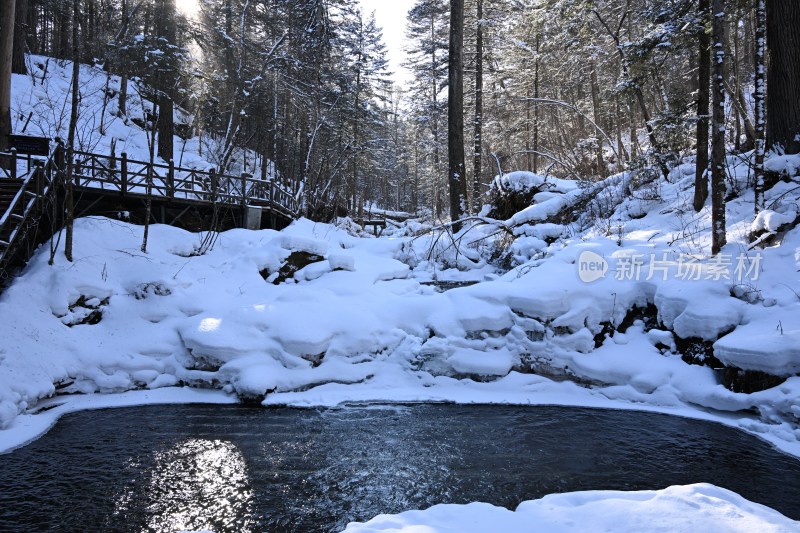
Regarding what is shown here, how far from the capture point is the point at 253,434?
5.95 m

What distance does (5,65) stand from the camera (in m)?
11.9

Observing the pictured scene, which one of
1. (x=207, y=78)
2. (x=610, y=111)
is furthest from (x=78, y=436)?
(x=610, y=111)

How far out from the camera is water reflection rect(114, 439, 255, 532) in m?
3.88

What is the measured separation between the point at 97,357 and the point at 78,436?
2.21 metres

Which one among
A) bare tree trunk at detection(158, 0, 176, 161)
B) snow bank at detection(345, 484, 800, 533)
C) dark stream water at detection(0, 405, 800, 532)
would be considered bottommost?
dark stream water at detection(0, 405, 800, 532)

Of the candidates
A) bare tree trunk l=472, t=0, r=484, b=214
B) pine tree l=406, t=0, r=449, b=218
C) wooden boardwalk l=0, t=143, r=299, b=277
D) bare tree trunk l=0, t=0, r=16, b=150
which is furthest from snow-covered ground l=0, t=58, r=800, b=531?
pine tree l=406, t=0, r=449, b=218

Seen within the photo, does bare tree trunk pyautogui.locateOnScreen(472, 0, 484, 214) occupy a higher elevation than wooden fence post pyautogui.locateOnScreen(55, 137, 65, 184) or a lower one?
higher

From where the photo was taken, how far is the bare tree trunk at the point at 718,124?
7457 mm

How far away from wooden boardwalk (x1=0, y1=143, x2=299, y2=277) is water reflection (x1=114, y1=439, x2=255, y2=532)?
17.8 feet

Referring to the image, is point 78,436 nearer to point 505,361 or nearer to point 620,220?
point 505,361

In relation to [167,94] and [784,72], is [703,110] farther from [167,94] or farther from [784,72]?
[167,94]

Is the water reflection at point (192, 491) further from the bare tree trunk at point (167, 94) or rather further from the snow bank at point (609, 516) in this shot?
the bare tree trunk at point (167, 94)

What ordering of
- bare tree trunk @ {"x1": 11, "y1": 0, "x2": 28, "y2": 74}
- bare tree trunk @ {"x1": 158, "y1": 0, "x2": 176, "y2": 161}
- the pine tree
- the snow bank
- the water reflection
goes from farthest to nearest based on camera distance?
the pine tree
bare tree trunk @ {"x1": 158, "y1": 0, "x2": 176, "y2": 161}
bare tree trunk @ {"x1": 11, "y1": 0, "x2": 28, "y2": 74}
the water reflection
the snow bank

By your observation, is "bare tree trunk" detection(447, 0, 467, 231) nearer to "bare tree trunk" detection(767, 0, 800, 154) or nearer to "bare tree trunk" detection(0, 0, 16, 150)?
"bare tree trunk" detection(767, 0, 800, 154)
